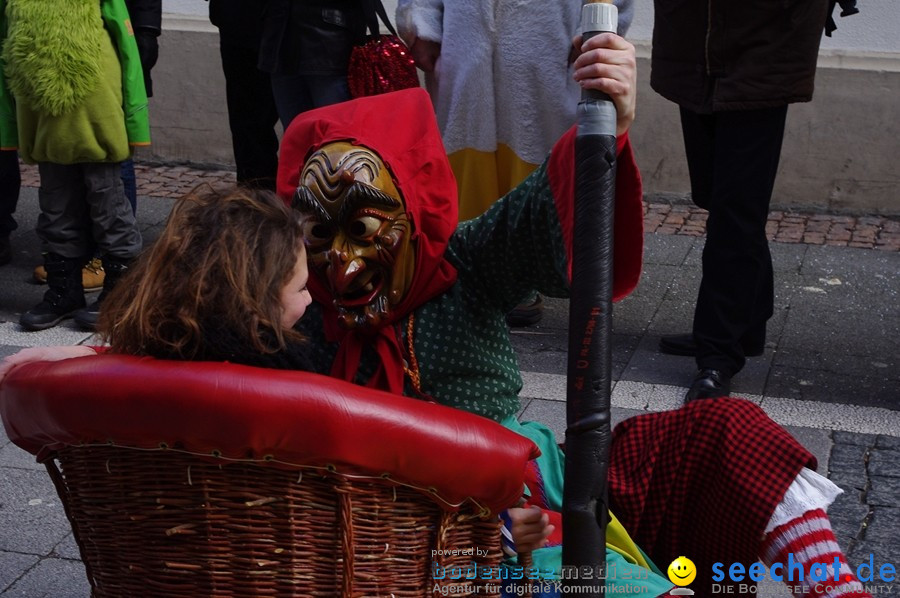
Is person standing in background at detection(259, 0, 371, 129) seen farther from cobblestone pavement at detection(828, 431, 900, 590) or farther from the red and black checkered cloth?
the red and black checkered cloth

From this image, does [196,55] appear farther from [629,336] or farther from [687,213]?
[629,336]

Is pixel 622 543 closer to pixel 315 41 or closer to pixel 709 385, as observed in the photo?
pixel 709 385

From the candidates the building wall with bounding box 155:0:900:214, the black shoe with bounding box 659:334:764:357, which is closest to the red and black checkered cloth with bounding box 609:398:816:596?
the black shoe with bounding box 659:334:764:357

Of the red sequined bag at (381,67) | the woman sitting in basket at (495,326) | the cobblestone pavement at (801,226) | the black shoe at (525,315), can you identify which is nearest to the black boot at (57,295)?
the cobblestone pavement at (801,226)

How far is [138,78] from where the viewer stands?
5.00 m

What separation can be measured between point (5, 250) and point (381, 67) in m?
2.39

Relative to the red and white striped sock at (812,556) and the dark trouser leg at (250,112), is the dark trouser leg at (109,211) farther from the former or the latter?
the red and white striped sock at (812,556)

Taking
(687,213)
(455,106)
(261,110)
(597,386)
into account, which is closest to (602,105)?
(597,386)

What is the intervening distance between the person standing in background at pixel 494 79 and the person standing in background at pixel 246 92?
1.12 metres

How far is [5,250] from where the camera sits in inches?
235

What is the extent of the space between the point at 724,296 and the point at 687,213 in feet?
8.18

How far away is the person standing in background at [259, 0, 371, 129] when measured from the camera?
496cm

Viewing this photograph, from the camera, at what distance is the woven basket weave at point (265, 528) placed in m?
1.60

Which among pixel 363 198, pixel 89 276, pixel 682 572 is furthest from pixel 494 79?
pixel 682 572
